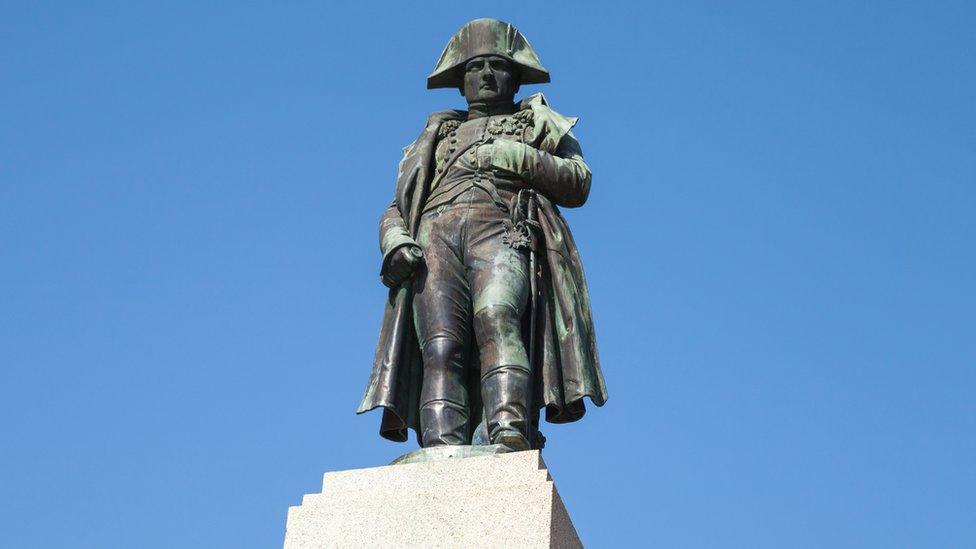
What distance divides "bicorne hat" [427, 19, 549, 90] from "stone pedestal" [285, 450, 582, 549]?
374 cm

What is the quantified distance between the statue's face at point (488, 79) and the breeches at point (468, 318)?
3.43ft

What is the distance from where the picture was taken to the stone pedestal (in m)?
9.78

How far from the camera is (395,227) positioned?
1195 centimetres

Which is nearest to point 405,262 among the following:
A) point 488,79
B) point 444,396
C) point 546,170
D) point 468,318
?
point 468,318

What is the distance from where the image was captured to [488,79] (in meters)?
12.5

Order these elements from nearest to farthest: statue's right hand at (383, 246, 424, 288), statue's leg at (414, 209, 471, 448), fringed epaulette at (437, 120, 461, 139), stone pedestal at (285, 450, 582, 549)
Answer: stone pedestal at (285, 450, 582, 549)
statue's leg at (414, 209, 471, 448)
statue's right hand at (383, 246, 424, 288)
fringed epaulette at (437, 120, 461, 139)

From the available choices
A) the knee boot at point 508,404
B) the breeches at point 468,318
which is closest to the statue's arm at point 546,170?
the breeches at point 468,318

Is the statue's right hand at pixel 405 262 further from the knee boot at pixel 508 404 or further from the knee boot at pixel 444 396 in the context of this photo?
the knee boot at pixel 508 404

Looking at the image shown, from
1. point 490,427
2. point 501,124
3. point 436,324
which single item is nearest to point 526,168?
point 501,124

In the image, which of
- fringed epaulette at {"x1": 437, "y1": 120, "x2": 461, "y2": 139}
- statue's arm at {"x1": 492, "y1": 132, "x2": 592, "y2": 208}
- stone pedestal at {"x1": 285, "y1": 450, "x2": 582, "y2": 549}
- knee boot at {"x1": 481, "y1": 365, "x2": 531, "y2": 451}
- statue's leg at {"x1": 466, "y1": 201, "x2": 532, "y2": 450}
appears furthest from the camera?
fringed epaulette at {"x1": 437, "y1": 120, "x2": 461, "y2": 139}

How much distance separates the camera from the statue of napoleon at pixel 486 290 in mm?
11078

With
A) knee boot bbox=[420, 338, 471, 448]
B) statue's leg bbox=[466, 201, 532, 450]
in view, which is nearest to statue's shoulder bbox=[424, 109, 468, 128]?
statue's leg bbox=[466, 201, 532, 450]

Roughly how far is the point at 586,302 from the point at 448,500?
88.4 inches

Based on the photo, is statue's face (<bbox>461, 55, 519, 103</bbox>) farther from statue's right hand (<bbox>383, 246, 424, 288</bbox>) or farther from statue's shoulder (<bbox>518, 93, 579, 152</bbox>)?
statue's right hand (<bbox>383, 246, 424, 288</bbox>)
